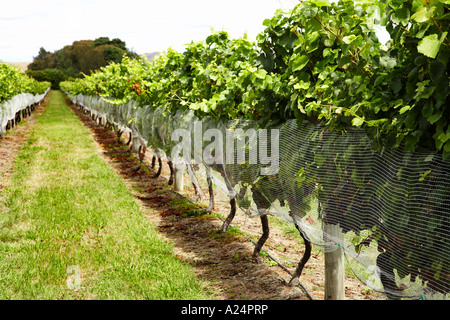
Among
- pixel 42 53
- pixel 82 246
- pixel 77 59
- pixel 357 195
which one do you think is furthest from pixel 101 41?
pixel 357 195

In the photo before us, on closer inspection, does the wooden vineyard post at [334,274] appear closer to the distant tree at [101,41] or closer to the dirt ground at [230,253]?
the dirt ground at [230,253]

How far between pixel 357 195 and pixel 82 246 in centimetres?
367

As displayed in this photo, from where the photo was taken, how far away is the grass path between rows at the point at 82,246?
4.39 m

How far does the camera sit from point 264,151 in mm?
4441

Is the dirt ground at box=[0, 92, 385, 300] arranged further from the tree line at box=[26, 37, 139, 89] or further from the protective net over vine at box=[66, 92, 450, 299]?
the tree line at box=[26, 37, 139, 89]

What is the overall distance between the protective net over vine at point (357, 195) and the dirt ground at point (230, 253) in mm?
652

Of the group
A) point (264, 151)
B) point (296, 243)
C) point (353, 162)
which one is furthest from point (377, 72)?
point (296, 243)

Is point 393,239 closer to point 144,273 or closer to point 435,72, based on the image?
point 435,72

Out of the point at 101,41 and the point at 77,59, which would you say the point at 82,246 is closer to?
the point at 101,41

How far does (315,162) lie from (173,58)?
505cm

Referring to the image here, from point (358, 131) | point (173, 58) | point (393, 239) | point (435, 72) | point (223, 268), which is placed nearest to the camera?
point (435, 72)

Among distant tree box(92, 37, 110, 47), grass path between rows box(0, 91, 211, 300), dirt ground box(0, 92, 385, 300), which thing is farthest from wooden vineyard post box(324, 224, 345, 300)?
distant tree box(92, 37, 110, 47)

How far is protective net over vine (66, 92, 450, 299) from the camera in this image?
8.12 ft

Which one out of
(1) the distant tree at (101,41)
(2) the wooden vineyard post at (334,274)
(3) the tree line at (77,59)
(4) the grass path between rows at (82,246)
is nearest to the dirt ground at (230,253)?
(4) the grass path between rows at (82,246)
